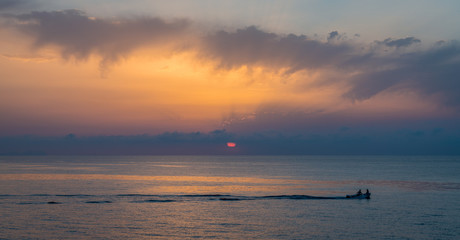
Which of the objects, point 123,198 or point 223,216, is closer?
point 223,216

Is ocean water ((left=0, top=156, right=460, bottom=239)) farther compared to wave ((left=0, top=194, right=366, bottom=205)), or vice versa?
wave ((left=0, top=194, right=366, bottom=205))

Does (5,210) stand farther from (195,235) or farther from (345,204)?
(345,204)

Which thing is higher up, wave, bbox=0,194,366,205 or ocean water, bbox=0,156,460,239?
wave, bbox=0,194,366,205

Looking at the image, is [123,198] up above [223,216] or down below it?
above

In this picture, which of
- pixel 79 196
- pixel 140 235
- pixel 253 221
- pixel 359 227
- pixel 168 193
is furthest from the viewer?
pixel 168 193

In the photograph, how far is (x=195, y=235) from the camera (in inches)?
2002

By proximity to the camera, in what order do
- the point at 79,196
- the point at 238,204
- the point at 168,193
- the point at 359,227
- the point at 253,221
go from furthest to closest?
the point at 168,193 < the point at 79,196 < the point at 238,204 < the point at 253,221 < the point at 359,227

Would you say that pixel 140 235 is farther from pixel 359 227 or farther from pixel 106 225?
pixel 359 227

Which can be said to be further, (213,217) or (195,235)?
(213,217)

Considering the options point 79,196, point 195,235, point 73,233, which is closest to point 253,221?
point 195,235

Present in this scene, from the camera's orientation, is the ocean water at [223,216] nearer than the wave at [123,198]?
Yes

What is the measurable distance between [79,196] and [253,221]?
41273 mm

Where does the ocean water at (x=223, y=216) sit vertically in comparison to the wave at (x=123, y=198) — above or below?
below

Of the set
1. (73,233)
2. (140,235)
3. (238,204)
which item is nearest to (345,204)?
(238,204)
